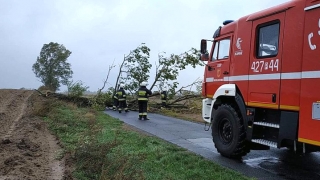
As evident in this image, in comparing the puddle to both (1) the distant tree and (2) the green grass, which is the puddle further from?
(1) the distant tree

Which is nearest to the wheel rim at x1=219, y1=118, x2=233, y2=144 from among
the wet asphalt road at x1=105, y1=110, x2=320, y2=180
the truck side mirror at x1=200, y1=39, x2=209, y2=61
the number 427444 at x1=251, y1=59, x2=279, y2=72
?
the wet asphalt road at x1=105, y1=110, x2=320, y2=180

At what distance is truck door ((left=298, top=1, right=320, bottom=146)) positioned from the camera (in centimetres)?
487

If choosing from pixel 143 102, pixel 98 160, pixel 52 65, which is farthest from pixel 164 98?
pixel 52 65

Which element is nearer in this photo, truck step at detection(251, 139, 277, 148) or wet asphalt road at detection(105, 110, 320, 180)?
truck step at detection(251, 139, 277, 148)

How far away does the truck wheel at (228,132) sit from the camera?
263 inches

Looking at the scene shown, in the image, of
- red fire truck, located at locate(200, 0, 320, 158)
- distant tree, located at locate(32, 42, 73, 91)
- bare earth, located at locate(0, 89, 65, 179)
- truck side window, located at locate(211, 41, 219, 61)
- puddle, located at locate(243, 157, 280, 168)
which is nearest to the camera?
red fire truck, located at locate(200, 0, 320, 158)

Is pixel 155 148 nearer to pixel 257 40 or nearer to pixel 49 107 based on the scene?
pixel 257 40

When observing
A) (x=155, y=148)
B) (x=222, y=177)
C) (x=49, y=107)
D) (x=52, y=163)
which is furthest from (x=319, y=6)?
(x=49, y=107)

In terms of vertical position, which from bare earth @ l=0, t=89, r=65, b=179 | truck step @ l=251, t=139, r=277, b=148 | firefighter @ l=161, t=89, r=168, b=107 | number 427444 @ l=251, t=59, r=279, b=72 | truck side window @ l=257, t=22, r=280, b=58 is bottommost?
bare earth @ l=0, t=89, r=65, b=179

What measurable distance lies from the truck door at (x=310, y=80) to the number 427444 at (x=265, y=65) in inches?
26.7

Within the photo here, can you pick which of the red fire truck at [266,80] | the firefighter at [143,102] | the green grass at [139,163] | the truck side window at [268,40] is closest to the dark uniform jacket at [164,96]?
the firefighter at [143,102]

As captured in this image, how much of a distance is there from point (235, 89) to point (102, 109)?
13.8 meters

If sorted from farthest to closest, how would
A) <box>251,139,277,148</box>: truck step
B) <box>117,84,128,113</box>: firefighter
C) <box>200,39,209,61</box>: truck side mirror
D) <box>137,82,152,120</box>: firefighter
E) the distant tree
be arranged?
1. the distant tree
2. <box>117,84,128,113</box>: firefighter
3. <box>137,82,152,120</box>: firefighter
4. <box>200,39,209,61</box>: truck side mirror
5. <box>251,139,277,148</box>: truck step

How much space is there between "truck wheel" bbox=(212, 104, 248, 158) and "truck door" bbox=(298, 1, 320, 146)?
64.5 inches
